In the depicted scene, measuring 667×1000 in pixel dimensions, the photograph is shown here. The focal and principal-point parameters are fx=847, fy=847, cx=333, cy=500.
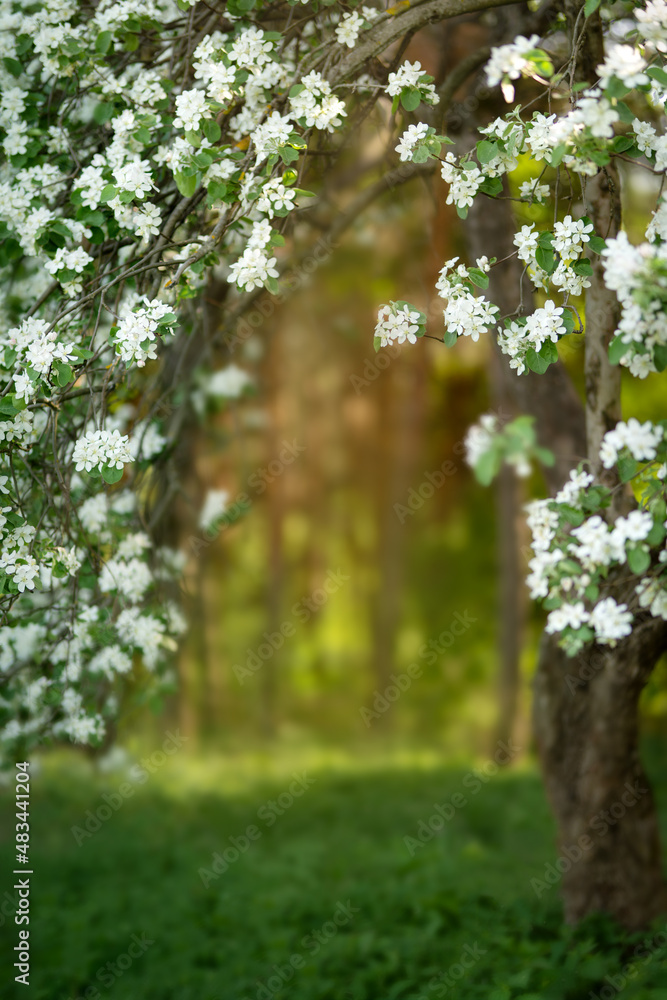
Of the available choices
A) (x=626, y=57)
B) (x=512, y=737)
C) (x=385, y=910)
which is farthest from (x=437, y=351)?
(x=626, y=57)

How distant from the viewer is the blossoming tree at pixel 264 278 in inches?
100

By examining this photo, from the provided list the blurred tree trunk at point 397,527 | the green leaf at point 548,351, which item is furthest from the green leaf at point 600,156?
the blurred tree trunk at point 397,527

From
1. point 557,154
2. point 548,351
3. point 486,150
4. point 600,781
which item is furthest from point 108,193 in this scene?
point 600,781

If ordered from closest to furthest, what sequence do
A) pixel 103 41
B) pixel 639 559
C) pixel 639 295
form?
pixel 639 295 → pixel 639 559 → pixel 103 41

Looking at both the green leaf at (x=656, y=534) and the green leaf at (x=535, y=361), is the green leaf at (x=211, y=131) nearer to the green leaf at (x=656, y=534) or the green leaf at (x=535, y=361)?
the green leaf at (x=535, y=361)

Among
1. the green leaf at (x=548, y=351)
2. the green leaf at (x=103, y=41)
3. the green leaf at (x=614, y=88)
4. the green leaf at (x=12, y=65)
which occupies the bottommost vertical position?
the green leaf at (x=548, y=351)

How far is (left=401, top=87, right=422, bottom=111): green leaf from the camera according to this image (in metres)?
2.90

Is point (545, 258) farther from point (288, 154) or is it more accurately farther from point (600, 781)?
point (600, 781)

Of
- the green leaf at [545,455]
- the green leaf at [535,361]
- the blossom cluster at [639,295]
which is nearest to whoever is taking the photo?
the green leaf at [545,455]

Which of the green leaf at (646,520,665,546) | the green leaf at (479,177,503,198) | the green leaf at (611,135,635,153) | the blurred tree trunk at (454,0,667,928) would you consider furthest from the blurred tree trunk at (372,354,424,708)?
the green leaf at (646,520,665,546)

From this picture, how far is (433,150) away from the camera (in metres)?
2.88

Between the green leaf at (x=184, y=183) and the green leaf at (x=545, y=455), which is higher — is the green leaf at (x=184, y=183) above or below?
above

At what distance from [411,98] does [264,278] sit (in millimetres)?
821

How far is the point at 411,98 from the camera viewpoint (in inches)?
115
